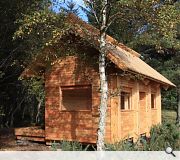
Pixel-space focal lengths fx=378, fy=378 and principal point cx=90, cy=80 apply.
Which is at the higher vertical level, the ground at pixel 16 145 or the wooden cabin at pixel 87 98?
the wooden cabin at pixel 87 98

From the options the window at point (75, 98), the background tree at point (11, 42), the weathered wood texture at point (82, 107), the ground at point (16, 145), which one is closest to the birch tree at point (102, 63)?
the background tree at point (11, 42)

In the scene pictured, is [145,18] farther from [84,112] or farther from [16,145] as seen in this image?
[16,145]

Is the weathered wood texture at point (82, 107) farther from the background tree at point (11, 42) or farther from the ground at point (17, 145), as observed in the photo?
the background tree at point (11, 42)

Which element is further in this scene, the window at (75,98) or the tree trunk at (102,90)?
the window at (75,98)

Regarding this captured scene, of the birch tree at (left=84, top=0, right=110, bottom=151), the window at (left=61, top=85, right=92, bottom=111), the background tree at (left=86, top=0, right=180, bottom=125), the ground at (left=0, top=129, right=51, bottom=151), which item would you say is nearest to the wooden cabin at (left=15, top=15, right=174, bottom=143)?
the window at (left=61, top=85, right=92, bottom=111)

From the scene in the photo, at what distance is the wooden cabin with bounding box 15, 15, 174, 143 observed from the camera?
1518 centimetres

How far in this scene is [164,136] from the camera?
14.3 m

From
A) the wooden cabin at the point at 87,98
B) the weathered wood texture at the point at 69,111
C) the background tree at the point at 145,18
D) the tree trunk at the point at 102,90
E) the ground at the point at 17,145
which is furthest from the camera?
the ground at the point at 17,145

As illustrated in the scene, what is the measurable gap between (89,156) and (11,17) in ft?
42.9

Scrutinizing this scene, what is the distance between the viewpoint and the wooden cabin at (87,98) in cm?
1518

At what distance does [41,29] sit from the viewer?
37.9 ft

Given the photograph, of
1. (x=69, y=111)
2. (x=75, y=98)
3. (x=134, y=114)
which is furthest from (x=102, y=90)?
(x=75, y=98)

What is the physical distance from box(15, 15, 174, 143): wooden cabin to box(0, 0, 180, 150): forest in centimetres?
96

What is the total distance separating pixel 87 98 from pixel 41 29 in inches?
267
